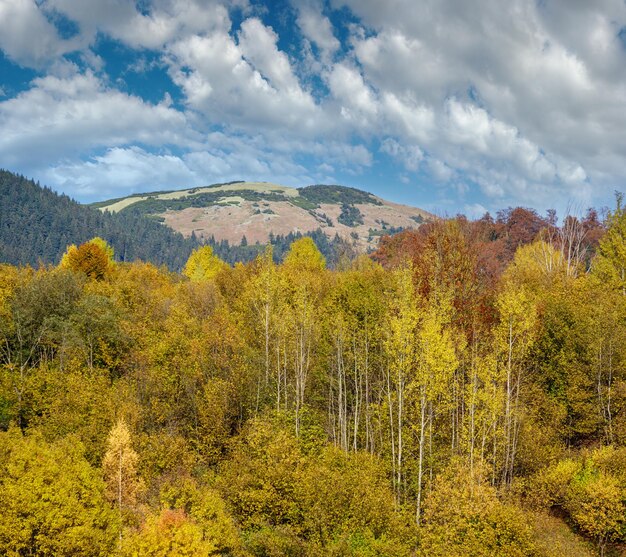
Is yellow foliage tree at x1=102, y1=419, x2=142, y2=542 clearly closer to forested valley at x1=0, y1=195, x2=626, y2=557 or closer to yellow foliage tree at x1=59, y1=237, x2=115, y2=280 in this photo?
forested valley at x1=0, y1=195, x2=626, y2=557

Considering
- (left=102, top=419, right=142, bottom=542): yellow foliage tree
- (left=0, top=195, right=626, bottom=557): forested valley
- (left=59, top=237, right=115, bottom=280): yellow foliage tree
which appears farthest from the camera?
(left=59, top=237, right=115, bottom=280): yellow foliage tree

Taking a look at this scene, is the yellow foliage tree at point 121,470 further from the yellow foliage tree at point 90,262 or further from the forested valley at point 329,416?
the yellow foliage tree at point 90,262

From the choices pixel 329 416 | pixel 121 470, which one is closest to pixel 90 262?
pixel 121 470

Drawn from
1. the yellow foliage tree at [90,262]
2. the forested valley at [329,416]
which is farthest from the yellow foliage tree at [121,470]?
the yellow foliage tree at [90,262]

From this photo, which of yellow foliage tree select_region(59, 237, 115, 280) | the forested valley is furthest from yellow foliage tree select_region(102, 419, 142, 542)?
yellow foliage tree select_region(59, 237, 115, 280)

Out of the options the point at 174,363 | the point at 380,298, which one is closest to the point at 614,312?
the point at 380,298

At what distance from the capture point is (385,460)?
1540 inches

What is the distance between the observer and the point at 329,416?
153 feet

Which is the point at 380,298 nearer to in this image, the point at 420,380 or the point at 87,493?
the point at 420,380

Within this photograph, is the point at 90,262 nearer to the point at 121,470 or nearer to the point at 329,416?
the point at 121,470

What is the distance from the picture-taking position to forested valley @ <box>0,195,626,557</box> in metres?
26.6

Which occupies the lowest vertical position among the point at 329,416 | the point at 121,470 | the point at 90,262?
the point at 121,470

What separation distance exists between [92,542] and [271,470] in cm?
1136

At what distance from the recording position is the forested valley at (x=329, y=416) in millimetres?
26562
